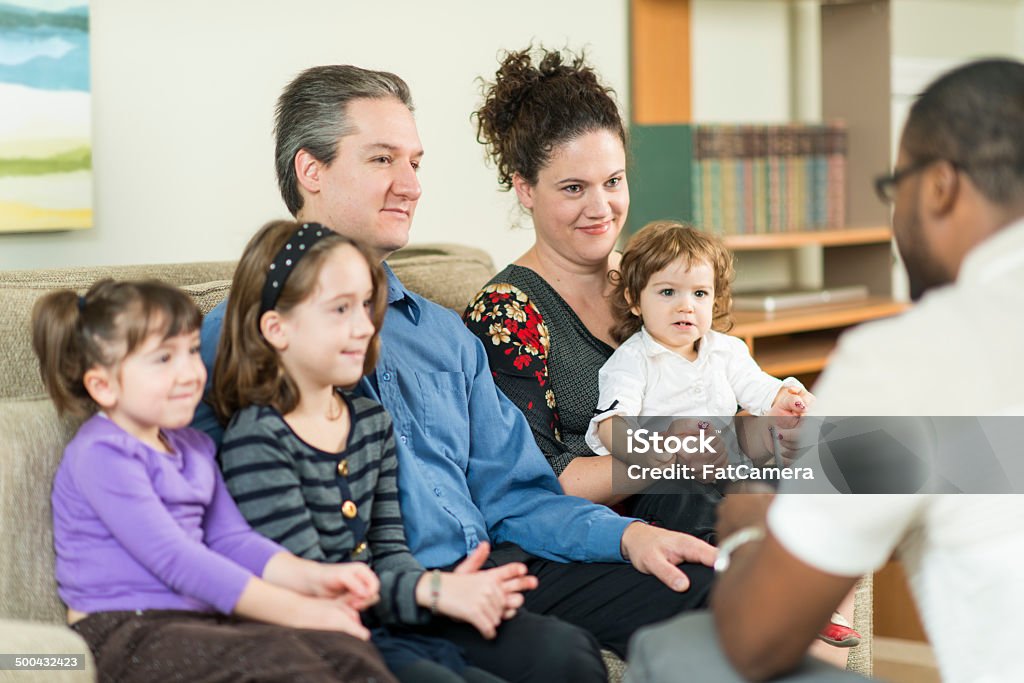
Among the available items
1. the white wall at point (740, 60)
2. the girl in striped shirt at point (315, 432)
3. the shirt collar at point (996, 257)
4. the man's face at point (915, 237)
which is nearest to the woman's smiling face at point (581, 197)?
the girl in striped shirt at point (315, 432)

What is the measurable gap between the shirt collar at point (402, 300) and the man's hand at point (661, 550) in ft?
1.57

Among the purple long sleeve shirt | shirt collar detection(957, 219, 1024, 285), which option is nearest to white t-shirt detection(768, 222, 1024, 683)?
shirt collar detection(957, 219, 1024, 285)

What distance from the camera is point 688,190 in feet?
12.3

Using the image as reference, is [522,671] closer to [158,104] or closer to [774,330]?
[158,104]

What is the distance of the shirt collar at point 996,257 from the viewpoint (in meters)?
1.14

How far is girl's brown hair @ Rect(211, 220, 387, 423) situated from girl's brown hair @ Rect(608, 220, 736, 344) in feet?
2.55

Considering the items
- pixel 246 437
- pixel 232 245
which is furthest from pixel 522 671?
pixel 232 245

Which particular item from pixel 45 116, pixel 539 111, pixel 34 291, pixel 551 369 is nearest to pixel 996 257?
pixel 551 369

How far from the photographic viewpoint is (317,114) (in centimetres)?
196

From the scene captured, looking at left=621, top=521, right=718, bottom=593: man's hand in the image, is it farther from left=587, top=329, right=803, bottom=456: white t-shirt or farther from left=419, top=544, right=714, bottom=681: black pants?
left=587, top=329, right=803, bottom=456: white t-shirt

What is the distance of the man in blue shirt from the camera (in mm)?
1849

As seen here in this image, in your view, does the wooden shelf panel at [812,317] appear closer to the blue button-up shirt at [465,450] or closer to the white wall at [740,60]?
the white wall at [740,60]

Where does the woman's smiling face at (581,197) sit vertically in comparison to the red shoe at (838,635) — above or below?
above

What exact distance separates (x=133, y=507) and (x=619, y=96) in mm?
2699
